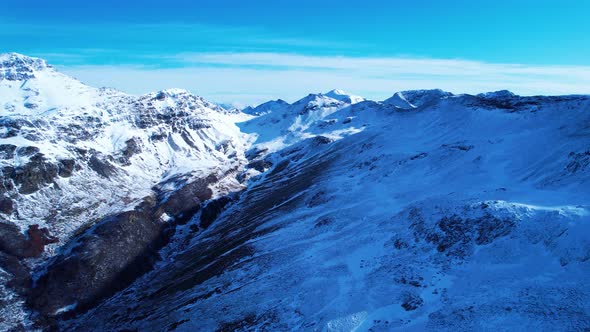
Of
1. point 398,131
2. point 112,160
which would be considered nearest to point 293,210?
point 398,131

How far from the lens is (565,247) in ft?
144

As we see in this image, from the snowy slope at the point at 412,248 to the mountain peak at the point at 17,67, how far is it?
142 m

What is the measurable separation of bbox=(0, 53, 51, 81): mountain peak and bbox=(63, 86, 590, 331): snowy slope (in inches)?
5572

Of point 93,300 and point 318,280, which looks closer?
point 318,280

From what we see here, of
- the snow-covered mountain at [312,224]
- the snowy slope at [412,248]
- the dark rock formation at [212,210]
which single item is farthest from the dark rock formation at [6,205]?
the dark rock formation at [212,210]

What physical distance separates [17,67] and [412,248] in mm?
207001

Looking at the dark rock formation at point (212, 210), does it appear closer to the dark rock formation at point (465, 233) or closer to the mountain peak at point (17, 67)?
the dark rock formation at point (465, 233)

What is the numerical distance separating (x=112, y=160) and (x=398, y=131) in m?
95.8

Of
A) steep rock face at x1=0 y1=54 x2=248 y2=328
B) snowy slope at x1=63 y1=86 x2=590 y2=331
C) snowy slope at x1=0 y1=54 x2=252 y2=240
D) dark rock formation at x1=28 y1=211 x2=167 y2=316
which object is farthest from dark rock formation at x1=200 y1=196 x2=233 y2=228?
snowy slope at x1=0 y1=54 x2=252 y2=240

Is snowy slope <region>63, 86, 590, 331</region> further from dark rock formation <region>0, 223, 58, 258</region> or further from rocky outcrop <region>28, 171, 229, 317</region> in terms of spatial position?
dark rock formation <region>0, 223, 58, 258</region>

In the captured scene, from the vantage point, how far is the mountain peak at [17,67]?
184375mm

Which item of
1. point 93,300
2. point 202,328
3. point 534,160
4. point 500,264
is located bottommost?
point 93,300

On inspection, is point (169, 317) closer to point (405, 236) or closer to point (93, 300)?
point (93, 300)

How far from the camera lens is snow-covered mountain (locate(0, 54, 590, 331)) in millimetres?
44375
